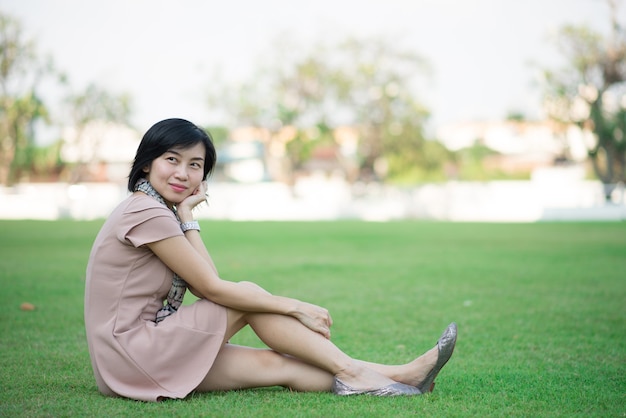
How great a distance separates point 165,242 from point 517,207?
24156 millimetres

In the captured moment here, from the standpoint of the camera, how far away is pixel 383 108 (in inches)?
1526

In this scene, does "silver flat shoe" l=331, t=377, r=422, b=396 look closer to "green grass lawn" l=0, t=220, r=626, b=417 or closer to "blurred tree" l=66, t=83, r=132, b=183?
"green grass lawn" l=0, t=220, r=626, b=417

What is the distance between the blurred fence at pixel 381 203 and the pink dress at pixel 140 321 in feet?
73.3

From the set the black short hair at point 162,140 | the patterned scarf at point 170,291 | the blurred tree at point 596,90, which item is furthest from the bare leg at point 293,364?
the blurred tree at point 596,90

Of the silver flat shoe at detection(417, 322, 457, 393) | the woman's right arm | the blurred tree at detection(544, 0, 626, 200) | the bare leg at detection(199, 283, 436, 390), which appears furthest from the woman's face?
the blurred tree at detection(544, 0, 626, 200)

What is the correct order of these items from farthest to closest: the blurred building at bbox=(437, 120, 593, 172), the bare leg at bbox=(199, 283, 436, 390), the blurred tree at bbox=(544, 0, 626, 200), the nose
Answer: the blurred building at bbox=(437, 120, 593, 172)
the blurred tree at bbox=(544, 0, 626, 200)
the nose
the bare leg at bbox=(199, 283, 436, 390)

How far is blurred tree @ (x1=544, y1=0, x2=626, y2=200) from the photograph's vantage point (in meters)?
33.1

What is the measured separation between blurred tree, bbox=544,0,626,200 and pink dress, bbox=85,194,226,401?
1297 inches

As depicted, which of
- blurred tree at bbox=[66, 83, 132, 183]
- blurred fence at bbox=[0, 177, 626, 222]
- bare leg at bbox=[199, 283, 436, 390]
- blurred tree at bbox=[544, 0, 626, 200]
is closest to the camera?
bare leg at bbox=[199, 283, 436, 390]

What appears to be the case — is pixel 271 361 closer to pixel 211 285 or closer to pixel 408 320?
pixel 211 285

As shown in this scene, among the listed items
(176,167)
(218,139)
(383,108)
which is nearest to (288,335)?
(176,167)

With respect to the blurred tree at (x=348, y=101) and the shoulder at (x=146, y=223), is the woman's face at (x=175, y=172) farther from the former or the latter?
the blurred tree at (x=348, y=101)

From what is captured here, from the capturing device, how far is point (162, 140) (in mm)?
3402

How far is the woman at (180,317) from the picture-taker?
324 cm
